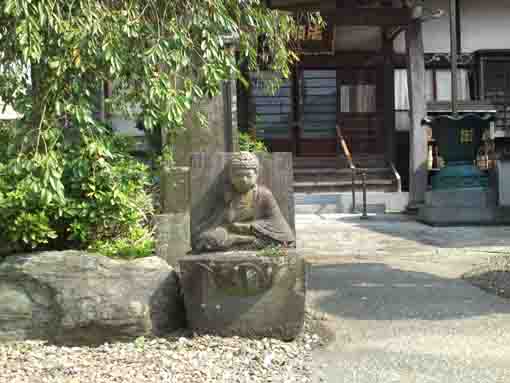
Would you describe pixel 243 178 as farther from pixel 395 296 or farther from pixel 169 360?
pixel 395 296

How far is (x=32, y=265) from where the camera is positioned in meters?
3.89

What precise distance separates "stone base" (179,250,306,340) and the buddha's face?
49 centimetres

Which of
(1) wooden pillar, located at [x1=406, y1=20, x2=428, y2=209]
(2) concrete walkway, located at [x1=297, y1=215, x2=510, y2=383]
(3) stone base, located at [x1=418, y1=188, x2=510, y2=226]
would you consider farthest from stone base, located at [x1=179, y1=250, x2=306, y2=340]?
(1) wooden pillar, located at [x1=406, y1=20, x2=428, y2=209]

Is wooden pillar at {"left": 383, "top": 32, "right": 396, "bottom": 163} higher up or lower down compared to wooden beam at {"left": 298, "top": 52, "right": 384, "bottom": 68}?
lower down

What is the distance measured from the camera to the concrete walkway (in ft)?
10.3

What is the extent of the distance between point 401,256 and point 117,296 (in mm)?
4332

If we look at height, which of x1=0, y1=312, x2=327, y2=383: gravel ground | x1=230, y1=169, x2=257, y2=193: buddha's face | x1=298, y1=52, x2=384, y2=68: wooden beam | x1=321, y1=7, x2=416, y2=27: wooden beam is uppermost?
x1=321, y1=7, x2=416, y2=27: wooden beam

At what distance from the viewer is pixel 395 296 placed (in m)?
4.76

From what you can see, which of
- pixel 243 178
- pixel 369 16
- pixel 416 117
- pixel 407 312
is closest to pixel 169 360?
pixel 243 178

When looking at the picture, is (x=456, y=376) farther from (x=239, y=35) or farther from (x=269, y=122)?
(x=269, y=122)

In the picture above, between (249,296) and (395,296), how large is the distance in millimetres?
1747

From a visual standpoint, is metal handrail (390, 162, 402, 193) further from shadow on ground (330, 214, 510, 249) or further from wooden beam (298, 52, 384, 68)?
wooden beam (298, 52, 384, 68)

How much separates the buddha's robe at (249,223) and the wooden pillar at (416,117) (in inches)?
322

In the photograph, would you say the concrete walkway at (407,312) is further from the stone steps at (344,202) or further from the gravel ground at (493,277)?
the stone steps at (344,202)
